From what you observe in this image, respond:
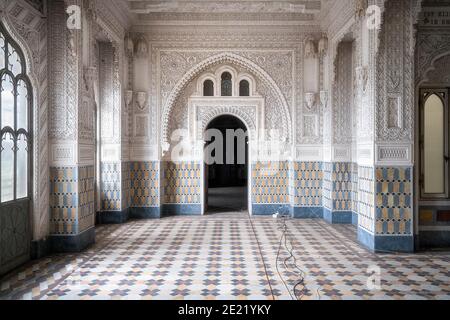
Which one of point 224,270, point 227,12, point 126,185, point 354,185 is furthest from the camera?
point 126,185

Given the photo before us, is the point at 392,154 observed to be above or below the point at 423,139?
below

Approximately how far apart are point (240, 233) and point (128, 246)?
1839mm

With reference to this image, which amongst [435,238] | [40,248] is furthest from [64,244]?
[435,238]

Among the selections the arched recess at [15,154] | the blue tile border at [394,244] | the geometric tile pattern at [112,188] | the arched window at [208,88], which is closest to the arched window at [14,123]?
the arched recess at [15,154]

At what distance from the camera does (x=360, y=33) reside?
18.1ft

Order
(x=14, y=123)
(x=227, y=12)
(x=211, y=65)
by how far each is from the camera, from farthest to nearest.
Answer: (x=211, y=65), (x=227, y=12), (x=14, y=123)

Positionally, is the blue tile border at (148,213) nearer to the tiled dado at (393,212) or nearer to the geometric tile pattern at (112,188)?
the geometric tile pattern at (112,188)

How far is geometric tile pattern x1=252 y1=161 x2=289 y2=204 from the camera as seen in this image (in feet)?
26.6

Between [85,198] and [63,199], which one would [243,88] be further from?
[63,199]

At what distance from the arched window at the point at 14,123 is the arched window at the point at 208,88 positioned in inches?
155

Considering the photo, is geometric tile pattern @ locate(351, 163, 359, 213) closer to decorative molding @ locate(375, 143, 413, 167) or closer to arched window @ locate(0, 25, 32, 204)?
decorative molding @ locate(375, 143, 413, 167)

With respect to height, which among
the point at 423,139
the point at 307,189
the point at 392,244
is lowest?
the point at 392,244

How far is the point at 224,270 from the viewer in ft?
14.2

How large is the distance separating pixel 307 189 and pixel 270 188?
29.5 inches
